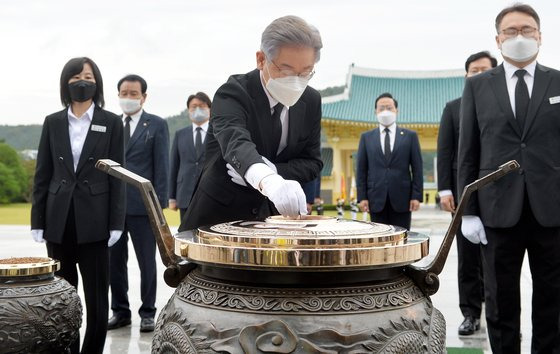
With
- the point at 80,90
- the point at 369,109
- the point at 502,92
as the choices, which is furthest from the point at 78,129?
the point at 369,109

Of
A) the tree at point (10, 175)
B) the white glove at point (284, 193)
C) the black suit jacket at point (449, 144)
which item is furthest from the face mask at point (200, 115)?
the tree at point (10, 175)

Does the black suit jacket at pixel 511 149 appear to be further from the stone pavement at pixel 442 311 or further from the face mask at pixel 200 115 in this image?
the face mask at pixel 200 115

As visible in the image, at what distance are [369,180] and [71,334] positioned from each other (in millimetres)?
3766

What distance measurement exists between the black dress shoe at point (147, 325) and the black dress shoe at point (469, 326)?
198cm

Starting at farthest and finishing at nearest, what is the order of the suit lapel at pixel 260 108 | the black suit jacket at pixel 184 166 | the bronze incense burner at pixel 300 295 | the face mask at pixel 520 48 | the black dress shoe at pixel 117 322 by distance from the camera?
the black suit jacket at pixel 184 166, the black dress shoe at pixel 117 322, the face mask at pixel 520 48, the suit lapel at pixel 260 108, the bronze incense burner at pixel 300 295

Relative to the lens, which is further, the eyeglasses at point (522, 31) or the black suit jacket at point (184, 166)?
the black suit jacket at point (184, 166)

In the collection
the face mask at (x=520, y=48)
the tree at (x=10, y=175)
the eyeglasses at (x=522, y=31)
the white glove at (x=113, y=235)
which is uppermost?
the eyeglasses at (x=522, y=31)

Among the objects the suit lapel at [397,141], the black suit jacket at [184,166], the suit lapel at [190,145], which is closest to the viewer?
the black suit jacket at [184,166]

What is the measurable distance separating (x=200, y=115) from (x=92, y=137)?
261cm

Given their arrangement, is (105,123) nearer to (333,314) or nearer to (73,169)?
(73,169)

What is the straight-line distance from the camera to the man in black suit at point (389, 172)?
19.4ft

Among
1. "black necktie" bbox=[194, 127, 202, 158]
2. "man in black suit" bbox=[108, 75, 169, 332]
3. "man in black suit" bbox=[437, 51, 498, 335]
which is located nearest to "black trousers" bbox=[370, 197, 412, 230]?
"man in black suit" bbox=[437, 51, 498, 335]

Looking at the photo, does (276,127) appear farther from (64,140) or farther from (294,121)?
(64,140)

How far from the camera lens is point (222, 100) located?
2199 mm
